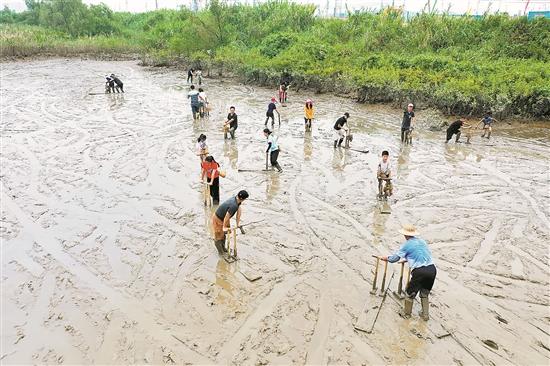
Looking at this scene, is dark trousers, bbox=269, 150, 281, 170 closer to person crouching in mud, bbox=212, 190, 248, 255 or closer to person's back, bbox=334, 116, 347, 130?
person's back, bbox=334, 116, 347, 130

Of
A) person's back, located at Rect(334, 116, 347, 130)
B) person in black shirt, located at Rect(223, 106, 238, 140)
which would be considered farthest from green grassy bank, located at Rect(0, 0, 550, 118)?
person in black shirt, located at Rect(223, 106, 238, 140)

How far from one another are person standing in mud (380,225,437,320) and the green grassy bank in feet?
44.4

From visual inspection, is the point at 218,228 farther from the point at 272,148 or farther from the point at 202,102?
the point at 202,102

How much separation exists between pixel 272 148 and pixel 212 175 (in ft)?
9.43

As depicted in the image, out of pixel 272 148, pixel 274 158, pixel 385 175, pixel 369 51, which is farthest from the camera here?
pixel 369 51

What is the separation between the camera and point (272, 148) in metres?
11.6

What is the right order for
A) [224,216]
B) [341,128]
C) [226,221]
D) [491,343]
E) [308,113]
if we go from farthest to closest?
[308,113] < [341,128] < [224,216] < [226,221] < [491,343]

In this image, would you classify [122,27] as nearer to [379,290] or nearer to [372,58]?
[372,58]

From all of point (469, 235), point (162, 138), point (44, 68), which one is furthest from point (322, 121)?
point (44, 68)

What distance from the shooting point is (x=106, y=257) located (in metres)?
7.73

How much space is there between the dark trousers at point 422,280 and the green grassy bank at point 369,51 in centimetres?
1371

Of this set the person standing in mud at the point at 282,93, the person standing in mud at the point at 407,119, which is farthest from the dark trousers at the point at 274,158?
the person standing in mud at the point at 282,93

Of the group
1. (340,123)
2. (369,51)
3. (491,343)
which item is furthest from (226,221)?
(369,51)

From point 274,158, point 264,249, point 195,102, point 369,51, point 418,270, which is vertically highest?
point 369,51
